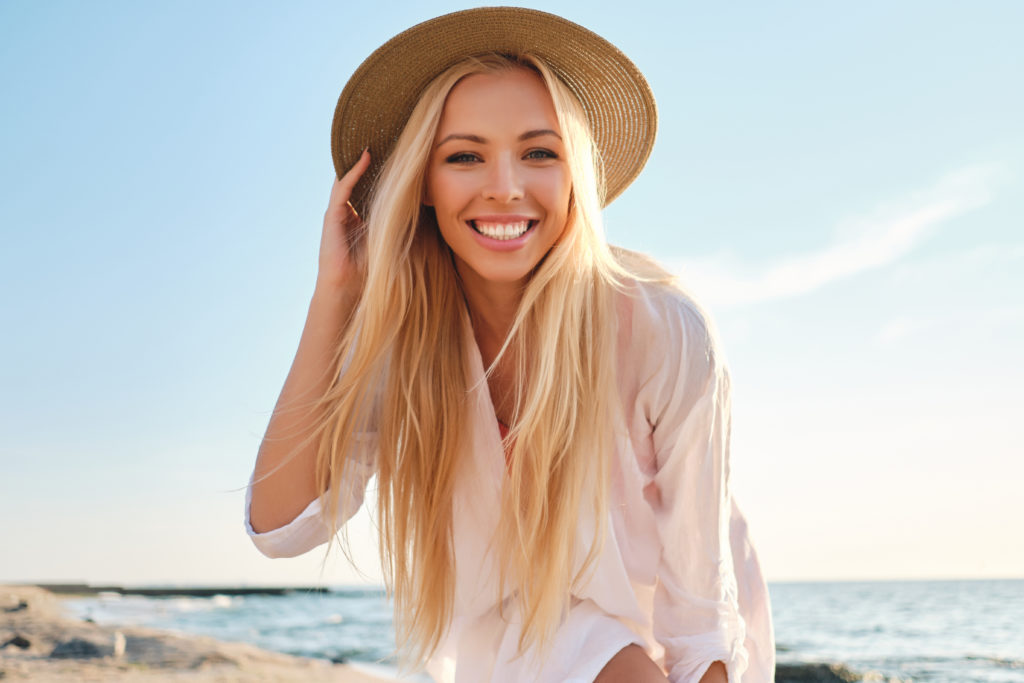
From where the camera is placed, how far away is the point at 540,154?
2.44m

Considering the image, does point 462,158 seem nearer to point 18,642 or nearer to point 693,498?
point 693,498

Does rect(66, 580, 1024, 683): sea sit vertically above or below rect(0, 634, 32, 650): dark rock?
below

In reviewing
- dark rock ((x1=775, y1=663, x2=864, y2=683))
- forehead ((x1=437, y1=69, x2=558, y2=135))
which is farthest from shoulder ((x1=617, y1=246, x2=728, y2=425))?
dark rock ((x1=775, y1=663, x2=864, y2=683))

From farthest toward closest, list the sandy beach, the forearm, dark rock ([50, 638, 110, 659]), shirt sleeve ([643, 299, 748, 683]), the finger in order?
dark rock ([50, 638, 110, 659]) → the sandy beach → the finger → the forearm → shirt sleeve ([643, 299, 748, 683])

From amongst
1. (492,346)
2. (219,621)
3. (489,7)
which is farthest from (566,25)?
(219,621)

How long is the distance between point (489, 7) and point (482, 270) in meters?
0.74

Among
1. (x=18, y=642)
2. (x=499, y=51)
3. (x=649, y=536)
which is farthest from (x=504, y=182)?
(x=18, y=642)

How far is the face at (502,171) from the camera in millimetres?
2396

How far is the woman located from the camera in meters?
2.39

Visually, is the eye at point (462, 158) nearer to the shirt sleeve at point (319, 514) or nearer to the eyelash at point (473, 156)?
the eyelash at point (473, 156)

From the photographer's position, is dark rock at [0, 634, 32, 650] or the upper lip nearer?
the upper lip

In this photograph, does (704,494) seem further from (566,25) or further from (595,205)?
(566,25)

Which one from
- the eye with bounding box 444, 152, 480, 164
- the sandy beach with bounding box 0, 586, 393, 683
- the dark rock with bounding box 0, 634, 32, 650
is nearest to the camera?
the eye with bounding box 444, 152, 480, 164

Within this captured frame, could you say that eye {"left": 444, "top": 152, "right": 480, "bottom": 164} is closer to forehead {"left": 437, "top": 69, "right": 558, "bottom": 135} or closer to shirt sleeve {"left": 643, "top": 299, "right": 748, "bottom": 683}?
forehead {"left": 437, "top": 69, "right": 558, "bottom": 135}
